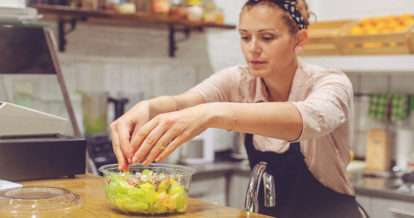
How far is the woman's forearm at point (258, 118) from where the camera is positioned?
4.70 feet

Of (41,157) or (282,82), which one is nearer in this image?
(41,157)

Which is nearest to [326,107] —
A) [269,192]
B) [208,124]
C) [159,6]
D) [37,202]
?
[269,192]

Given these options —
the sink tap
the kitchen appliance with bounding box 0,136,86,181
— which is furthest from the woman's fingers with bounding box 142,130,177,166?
the kitchen appliance with bounding box 0,136,86,181

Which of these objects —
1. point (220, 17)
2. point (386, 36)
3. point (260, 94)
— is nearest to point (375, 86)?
point (386, 36)

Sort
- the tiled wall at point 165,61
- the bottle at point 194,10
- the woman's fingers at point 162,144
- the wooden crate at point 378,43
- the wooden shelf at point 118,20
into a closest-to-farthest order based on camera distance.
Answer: the woman's fingers at point 162,144 < the wooden shelf at point 118,20 < the wooden crate at point 378,43 < the tiled wall at point 165,61 < the bottle at point 194,10

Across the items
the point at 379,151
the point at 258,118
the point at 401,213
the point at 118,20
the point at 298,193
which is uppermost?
the point at 118,20

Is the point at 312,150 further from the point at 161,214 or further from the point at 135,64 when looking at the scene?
the point at 135,64

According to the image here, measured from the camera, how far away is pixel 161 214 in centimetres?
146

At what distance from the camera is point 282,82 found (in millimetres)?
2115

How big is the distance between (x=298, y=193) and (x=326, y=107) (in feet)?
1.96

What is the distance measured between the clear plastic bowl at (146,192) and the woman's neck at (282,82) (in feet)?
2.47

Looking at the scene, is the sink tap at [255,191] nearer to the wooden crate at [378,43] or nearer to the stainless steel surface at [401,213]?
the stainless steel surface at [401,213]

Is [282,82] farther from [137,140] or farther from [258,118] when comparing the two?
[137,140]

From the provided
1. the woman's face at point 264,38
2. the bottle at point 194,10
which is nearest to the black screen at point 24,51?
the woman's face at point 264,38
